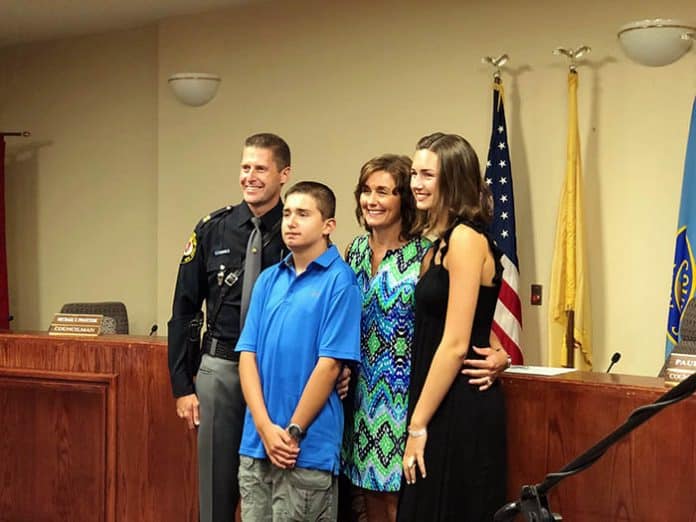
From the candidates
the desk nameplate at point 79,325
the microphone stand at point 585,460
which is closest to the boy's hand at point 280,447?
the desk nameplate at point 79,325

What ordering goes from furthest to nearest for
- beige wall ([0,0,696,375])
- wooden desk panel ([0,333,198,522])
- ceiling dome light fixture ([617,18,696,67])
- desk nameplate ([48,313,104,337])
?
beige wall ([0,0,696,375]), ceiling dome light fixture ([617,18,696,67]), desk nameplate ([48,313,104,337]), wooden desk panel ([0,333,198,522])

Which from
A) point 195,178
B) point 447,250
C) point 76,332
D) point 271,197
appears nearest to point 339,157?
point 195,178

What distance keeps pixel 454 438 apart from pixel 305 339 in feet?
1.51

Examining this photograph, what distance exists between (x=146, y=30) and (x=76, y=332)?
3456 mm

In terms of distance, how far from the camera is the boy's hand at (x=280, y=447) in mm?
2602

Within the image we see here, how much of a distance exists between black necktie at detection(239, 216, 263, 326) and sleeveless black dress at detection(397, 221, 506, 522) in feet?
1.81

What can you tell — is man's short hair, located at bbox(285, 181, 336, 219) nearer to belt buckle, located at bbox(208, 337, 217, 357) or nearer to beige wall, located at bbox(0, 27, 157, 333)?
belt buckle, located at bbox(208, 337, 217, 357)

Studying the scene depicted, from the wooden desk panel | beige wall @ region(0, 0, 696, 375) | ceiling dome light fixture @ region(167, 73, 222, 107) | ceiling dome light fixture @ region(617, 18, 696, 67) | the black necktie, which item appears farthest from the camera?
ceiling dome light fixture @ region(167, 73, 222, 107)

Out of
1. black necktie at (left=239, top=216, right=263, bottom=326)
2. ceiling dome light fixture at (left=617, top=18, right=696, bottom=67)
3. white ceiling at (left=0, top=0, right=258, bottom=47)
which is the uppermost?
white ceiling at (left=0, top=0, right=258, bottom=47)

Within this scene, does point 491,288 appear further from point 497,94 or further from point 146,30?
point 146,30

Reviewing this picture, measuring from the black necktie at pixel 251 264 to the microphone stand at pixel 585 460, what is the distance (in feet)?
4.99

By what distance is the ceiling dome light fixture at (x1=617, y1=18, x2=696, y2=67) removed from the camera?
4.24 m

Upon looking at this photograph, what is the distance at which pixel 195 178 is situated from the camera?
243 inches

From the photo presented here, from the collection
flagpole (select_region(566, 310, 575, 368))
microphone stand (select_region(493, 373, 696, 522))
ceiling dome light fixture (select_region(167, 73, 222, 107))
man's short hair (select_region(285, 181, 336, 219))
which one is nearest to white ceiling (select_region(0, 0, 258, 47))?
ceiling dome light fixture (select_region(167, 73, 222, 107))
